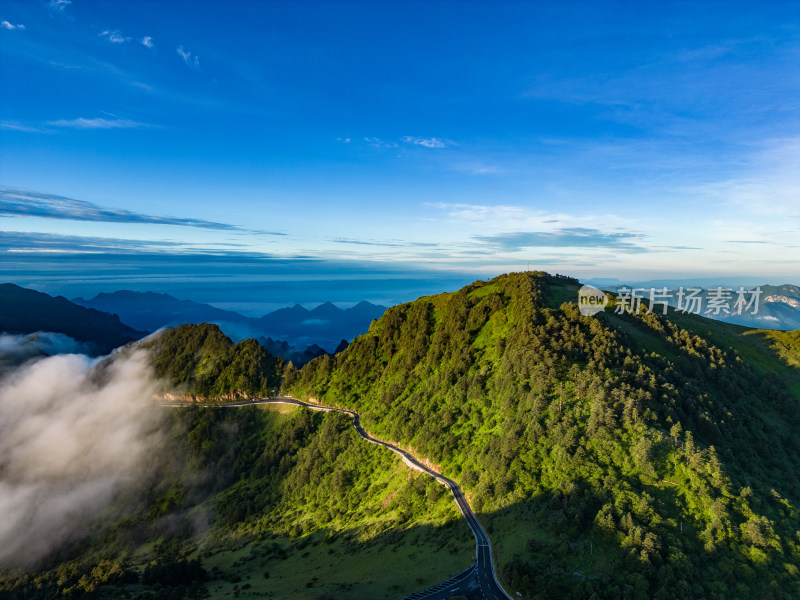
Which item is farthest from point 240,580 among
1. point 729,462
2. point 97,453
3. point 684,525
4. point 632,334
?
point 97,453

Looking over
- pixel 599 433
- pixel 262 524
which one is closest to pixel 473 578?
pixel 599 433

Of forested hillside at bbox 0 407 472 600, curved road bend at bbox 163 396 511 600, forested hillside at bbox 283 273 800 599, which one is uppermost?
forested hillside at bbox 283 273 800 599

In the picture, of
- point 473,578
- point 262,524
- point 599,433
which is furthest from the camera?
point 262,524

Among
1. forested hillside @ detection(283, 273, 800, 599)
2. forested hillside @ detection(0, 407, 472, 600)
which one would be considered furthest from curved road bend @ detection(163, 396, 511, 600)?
forested hillside @ detection(283, 273, 800, 599)

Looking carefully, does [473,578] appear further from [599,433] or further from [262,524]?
→ [262,524]

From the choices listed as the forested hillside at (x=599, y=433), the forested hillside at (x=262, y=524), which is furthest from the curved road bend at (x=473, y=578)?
the forested hillside at (x=599, y=433)

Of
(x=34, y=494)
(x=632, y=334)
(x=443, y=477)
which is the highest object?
(x=632, y=334)

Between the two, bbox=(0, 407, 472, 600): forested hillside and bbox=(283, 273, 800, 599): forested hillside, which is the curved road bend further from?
bbox=(283, 273, 800, 599): forested hillside

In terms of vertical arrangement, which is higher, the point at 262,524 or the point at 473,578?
the point at 473,578

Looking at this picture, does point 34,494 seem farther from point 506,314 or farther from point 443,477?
point 506,314
